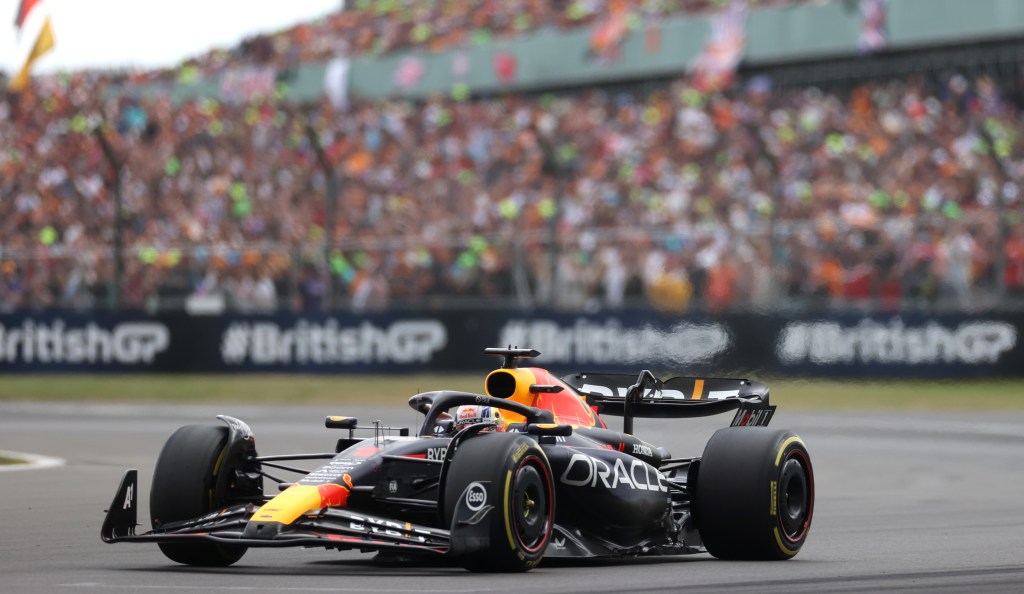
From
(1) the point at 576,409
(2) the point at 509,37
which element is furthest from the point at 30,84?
(1) the point at 576,409

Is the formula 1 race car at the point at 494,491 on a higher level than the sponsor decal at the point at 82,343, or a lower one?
lower

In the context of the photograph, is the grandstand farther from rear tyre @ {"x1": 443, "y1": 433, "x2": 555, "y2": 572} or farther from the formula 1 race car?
rear tyre @ {"x1": 443, "y1": 433, "x2": 555, "y2": 572}

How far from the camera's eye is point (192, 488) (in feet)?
25.3

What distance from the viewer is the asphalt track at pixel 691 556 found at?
23.0 ft

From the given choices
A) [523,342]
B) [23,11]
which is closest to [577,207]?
[523,342]

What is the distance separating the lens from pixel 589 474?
25.8 feet

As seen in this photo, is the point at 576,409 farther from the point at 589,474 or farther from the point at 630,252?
the point at 630,252

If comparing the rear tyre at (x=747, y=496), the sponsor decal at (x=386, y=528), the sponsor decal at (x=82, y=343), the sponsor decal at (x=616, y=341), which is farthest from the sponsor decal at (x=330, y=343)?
the sponsor decal at (x=386, y=528)

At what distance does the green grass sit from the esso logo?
12953mm

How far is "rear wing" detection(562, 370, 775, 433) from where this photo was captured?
9117 mm

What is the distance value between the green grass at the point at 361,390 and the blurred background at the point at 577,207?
9.1 inches

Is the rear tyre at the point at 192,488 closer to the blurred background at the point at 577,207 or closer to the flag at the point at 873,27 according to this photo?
Answer: the blurred background at the point at 577,207

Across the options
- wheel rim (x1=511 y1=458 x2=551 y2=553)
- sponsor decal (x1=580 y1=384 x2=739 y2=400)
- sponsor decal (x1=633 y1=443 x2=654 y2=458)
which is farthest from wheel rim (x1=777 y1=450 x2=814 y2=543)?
wheel rim (x1=511 y1=458 x2=551 y2=553)

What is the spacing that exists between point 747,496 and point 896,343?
13.8m
